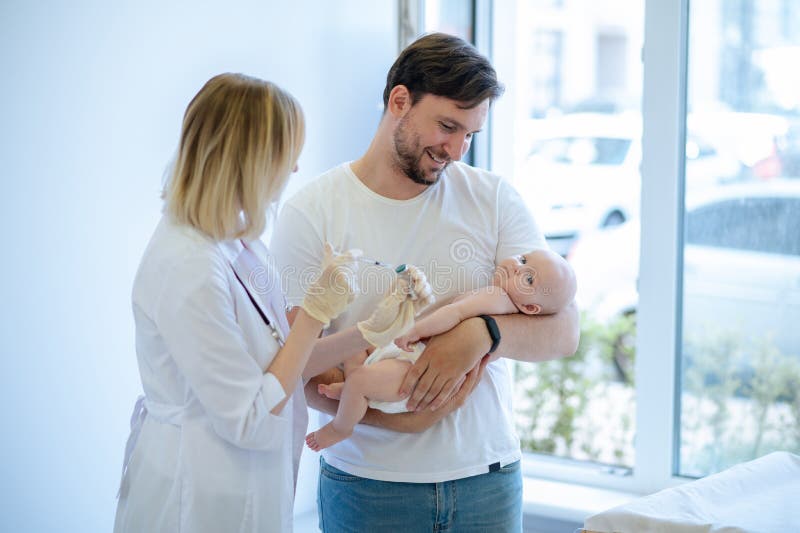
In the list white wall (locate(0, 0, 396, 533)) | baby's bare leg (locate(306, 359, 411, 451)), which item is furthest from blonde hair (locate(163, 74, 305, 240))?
Result: white wall (locate(0, 0, 396, 533))

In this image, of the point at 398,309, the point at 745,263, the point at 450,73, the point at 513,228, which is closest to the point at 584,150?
the point at 745,263

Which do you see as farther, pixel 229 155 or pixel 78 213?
pixel 78 213

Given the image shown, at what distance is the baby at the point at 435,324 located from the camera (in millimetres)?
1551

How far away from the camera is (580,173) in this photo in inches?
132

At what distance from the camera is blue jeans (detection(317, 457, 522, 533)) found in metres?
1.57

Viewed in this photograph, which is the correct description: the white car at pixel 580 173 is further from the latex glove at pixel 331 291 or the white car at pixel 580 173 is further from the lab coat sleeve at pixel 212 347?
the lab coat sleeve at pixel 212 347

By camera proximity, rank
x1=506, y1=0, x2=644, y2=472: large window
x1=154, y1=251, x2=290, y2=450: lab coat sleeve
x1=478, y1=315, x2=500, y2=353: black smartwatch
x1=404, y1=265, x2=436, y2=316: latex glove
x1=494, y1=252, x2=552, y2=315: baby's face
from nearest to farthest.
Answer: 1. x1=154, y1=251, x2=290, y2=450: lab coat sleeve
2. x1=404, y1=265, x2=436, y2=316: latex glove
3. x1=478, y1=315, x2=500, y2=353: black smartwatch
4. x1=494, y1=252, x2=552, y2=315: baby's face
5. x1=506, y1=0, x2=644, y2=472: large window

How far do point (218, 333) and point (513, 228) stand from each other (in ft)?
2.25

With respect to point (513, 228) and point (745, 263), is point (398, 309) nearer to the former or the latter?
point (513, 228)

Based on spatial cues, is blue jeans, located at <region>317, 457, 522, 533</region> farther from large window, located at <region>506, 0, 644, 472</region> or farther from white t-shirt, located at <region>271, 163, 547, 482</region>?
large window, located at <region>506, 0, 644, 472</region>

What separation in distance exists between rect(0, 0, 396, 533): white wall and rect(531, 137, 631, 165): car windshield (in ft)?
4.71

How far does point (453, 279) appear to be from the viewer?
1.66 metres

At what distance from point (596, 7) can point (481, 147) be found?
3437 millimetres

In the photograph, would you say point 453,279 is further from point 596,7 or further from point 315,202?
point 596,7
